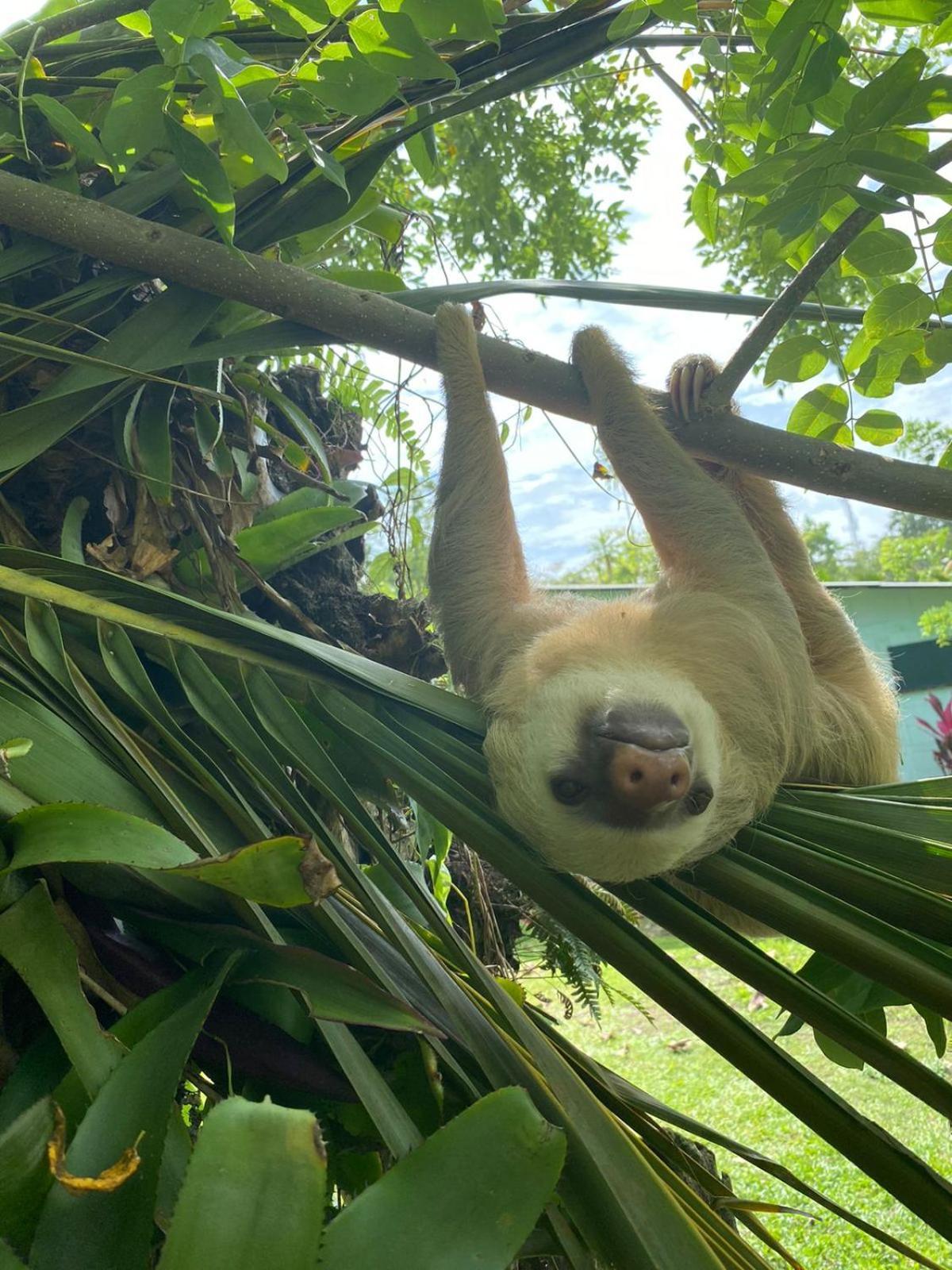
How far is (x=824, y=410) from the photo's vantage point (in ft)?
9.65

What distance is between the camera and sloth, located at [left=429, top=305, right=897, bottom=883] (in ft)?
8.43

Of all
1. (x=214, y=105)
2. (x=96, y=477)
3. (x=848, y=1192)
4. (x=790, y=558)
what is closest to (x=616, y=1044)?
(x=848, y=1192)

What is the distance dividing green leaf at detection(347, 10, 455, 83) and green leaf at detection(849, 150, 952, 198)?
969 millimetres

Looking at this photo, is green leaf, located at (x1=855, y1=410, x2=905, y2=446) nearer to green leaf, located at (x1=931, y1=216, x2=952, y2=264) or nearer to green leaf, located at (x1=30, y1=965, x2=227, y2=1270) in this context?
green leaf, located at (x1=931, y1=216, x2=952, y2=264)

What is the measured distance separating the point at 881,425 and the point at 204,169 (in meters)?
2.16

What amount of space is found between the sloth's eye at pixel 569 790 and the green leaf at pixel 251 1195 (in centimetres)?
162

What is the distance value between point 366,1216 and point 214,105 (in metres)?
2.10

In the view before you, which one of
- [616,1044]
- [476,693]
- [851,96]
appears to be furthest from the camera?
[616,1044]

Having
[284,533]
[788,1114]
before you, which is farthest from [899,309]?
[788,1114]

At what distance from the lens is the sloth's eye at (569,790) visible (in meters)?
2.72

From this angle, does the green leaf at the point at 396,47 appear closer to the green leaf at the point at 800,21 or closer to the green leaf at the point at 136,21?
the green leaf at the point at 136,21

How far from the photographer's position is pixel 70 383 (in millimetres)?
2338

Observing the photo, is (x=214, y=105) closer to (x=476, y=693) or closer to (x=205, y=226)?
(x=205, y=226)

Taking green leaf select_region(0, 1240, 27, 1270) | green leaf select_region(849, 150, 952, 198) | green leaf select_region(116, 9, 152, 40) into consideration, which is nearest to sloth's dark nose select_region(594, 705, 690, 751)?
green leaf select_region(849, 150, 952, 198)
